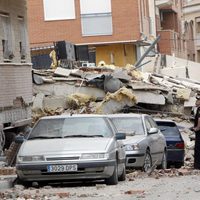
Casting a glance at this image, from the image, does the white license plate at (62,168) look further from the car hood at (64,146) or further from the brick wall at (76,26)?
the brick wall at (76,26)

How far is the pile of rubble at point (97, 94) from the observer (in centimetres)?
3098

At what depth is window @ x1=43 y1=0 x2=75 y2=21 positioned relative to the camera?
48531 millimetres

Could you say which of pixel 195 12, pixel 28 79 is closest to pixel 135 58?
pixel 28 79

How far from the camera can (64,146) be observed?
15.2 meters

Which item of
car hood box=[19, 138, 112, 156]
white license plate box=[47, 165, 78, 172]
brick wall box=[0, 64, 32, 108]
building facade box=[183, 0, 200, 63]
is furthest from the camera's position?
building facade box=[183, 0, 200, 63]

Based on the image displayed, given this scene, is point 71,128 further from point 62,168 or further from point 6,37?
point 6,37

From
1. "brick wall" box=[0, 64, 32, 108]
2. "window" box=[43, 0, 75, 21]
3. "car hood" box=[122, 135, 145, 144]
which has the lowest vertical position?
"car hood" box=[122, 135, 145, 144]

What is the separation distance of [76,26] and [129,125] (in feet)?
94.5

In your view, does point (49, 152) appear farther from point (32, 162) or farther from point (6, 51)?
point (6, 51)

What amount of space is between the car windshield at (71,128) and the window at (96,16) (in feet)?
105

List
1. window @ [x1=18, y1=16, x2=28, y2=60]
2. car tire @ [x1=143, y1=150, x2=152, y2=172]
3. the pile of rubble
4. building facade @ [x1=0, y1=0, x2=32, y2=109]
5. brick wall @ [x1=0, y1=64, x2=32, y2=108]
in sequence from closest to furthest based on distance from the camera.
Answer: car tire @ [x1=143, y1=150, x2=152, y2=172]
brick wall @ [x1=0, y1=64, x2=32, y2=108]
building facade @ [x1=0, y1=0, x2=32, y2=109]
window @ [x1=18, y1=16, x2=28, y2=60]
the pile of rubble

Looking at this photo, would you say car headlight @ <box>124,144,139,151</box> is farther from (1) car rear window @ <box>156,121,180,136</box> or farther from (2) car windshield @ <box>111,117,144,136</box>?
(1) car rear window @ <box>156,121,180,136</box>

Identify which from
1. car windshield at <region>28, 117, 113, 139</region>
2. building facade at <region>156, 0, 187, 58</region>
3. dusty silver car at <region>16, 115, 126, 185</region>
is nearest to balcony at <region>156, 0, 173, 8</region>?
building facade at <region>156, 0, 187, 58</region>

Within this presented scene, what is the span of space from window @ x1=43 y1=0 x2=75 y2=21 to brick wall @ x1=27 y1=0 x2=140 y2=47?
261 mm
